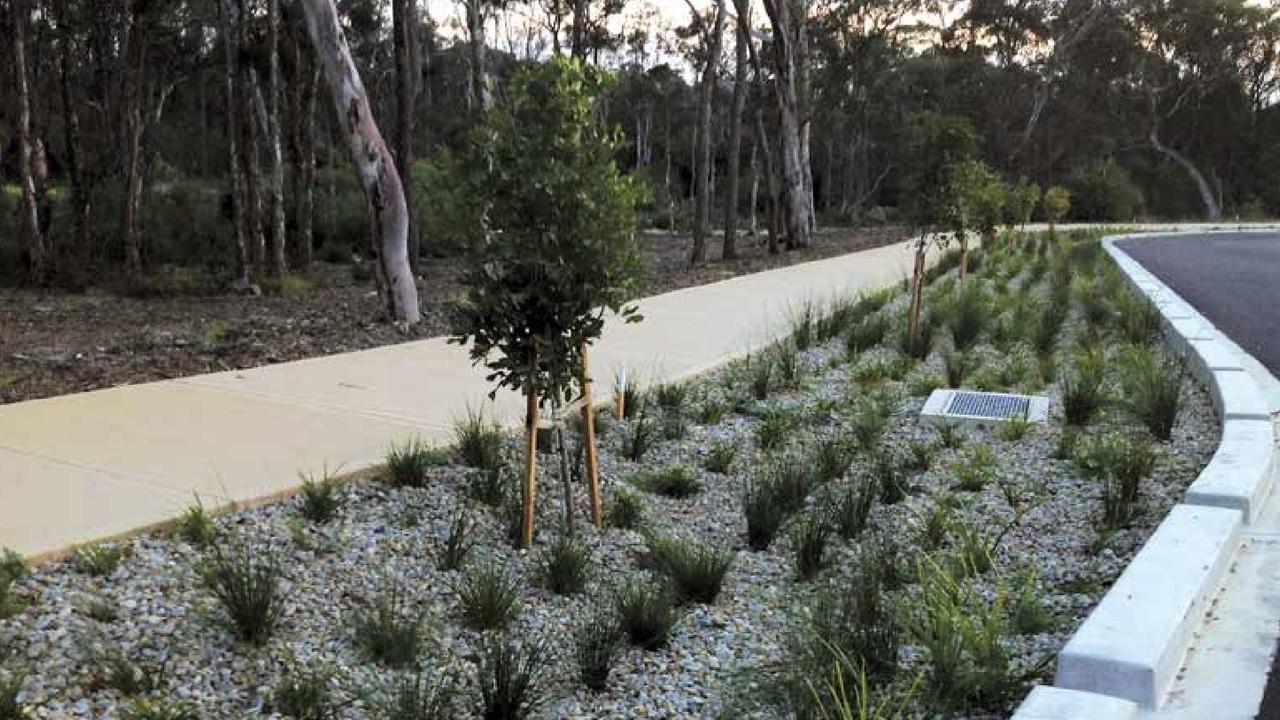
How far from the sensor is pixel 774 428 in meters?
6.55

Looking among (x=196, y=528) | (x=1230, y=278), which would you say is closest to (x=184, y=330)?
(x=196, y=528)

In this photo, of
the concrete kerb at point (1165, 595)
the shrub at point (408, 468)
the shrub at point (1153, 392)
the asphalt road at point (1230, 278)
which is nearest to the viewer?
the concrete kerb at point (1165, 595)

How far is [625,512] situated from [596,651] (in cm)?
154

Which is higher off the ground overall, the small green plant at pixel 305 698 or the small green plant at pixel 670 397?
the small green plant at pixel 670 397

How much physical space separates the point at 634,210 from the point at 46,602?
273 cm

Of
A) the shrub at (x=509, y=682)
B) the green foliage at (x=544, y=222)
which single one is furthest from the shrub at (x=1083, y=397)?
the shrub at (x=509, y=682)

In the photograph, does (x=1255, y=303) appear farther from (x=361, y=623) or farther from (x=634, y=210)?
(x=361, y=623)

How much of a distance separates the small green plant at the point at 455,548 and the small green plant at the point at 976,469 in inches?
98.6

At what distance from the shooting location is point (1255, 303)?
12.3m

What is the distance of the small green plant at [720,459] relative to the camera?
5.95 metres

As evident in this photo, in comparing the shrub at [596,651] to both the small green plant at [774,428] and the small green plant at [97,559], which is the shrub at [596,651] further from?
the small green plant at [774,428]

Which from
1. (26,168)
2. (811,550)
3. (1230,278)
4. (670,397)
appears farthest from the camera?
(1230,278)

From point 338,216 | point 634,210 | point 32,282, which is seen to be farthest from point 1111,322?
point 338,216

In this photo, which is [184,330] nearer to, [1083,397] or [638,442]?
[638,442]
